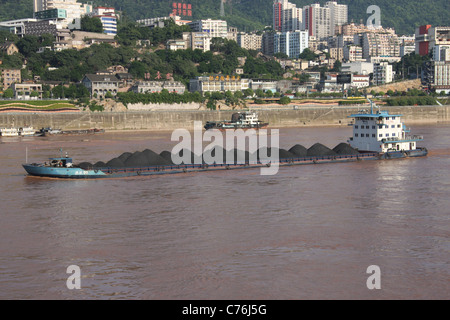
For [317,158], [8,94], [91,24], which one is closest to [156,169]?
[317,158]

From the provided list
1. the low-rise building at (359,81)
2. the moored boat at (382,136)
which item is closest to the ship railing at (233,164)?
the moored boat at (382,136)

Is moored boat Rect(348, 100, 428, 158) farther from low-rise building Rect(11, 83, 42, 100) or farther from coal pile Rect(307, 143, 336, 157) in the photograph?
low-rise building Rect(11, 83, 42, 100)

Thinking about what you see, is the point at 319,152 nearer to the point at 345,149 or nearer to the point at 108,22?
the point at 345,149

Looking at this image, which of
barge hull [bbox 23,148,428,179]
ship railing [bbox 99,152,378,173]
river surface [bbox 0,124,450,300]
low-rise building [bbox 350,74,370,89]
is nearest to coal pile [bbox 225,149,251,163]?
ship railing [bbox 99,152,378,173]

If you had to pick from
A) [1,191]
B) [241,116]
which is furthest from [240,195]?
[241,116]

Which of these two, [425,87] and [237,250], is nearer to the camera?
[237,250]
